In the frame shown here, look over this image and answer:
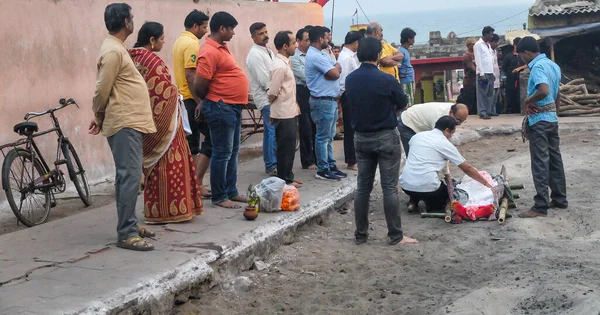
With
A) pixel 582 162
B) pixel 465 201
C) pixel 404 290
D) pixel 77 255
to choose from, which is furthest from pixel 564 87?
pixel 77 255

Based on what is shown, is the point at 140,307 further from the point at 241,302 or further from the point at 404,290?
the point at 404,290

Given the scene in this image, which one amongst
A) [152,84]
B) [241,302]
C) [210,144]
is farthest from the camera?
[210,144]

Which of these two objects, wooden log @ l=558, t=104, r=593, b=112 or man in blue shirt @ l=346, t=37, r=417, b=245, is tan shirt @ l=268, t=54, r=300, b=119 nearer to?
man in blue shirt @ l=346, t=37, r=417, b=245

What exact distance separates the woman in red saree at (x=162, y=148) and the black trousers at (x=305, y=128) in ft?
9.52

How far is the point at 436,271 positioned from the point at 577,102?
10.8 meters

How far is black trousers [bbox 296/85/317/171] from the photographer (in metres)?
9.74

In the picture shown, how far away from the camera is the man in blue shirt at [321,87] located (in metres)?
9.16

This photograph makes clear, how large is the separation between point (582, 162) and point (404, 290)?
20.0ft

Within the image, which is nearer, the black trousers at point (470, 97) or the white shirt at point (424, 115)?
the white shirt at point (424, 115)

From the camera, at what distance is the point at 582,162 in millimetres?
11086

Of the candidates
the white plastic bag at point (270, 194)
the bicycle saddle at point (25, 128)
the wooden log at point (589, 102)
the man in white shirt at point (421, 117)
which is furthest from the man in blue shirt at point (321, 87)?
the wooden log at point (589, 102)

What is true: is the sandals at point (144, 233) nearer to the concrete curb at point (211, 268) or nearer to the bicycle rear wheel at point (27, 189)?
the concrete curb at point (211, 268)

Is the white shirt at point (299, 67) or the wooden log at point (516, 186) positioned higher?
the white shirt at point (299, 67)

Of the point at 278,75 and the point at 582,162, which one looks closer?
the point at 278,75
